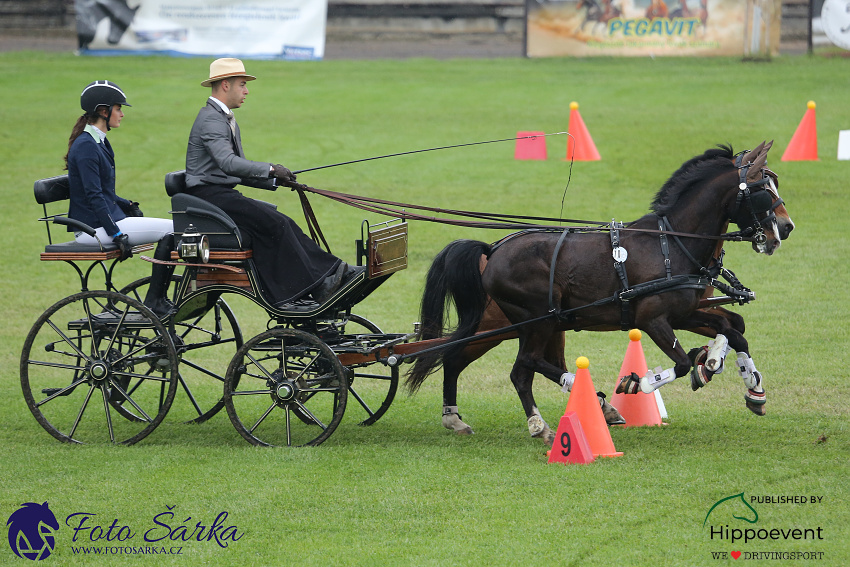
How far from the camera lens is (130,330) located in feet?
23.2

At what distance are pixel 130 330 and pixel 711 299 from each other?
4009mm

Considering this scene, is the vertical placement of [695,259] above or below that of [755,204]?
below

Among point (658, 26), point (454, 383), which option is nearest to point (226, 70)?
point (454, 383)

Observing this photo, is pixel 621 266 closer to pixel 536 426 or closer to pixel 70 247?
pixel 536 426

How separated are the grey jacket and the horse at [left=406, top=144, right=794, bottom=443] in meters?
1.48

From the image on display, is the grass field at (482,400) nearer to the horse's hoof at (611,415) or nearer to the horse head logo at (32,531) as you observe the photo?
the horse head logo at (32,531)

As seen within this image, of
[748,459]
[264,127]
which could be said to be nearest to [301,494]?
[748,459]

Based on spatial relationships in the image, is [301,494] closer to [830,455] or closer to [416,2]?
[830,455]

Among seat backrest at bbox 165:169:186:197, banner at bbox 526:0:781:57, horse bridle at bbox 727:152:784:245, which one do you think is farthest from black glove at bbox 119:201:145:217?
banner at bbox 526:0:781:57

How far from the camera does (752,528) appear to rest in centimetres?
518

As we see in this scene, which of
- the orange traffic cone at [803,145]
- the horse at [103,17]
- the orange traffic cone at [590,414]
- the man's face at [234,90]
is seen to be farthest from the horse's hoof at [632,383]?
the horse at [103,17]

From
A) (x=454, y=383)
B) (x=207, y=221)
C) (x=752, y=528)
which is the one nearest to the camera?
(x=752, y=528)

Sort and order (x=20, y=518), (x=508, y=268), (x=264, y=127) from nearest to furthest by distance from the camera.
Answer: (x=20, y=518), (x=508, y=268), (x=264, y=127)

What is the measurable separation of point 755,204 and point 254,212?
3.21m
